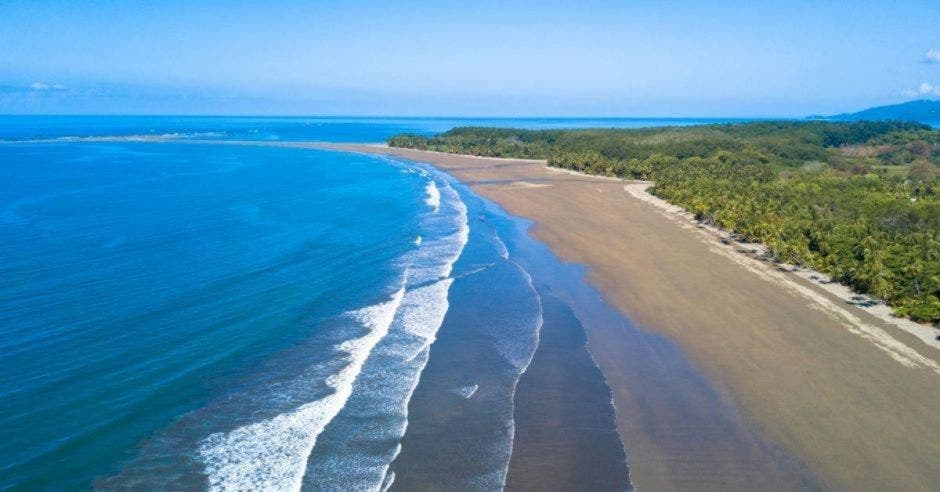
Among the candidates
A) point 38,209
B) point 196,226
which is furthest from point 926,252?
point 38,209

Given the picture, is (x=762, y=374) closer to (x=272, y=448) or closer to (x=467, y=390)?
(x=467, y=390)

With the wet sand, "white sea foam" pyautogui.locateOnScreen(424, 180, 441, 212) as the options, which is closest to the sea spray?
the wet sand

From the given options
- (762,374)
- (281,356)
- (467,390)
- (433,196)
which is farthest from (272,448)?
(433,196)

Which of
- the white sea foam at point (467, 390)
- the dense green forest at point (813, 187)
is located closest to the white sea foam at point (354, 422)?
the white sea foam at point (467, 390)

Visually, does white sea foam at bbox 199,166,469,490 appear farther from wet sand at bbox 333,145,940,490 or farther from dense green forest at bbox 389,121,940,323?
dense green forest at bbox 389,121,940,323

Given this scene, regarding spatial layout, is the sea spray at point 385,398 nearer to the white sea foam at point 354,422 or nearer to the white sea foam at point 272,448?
the white sea foam at point 354,422

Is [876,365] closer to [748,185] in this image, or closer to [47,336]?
[47,336]
